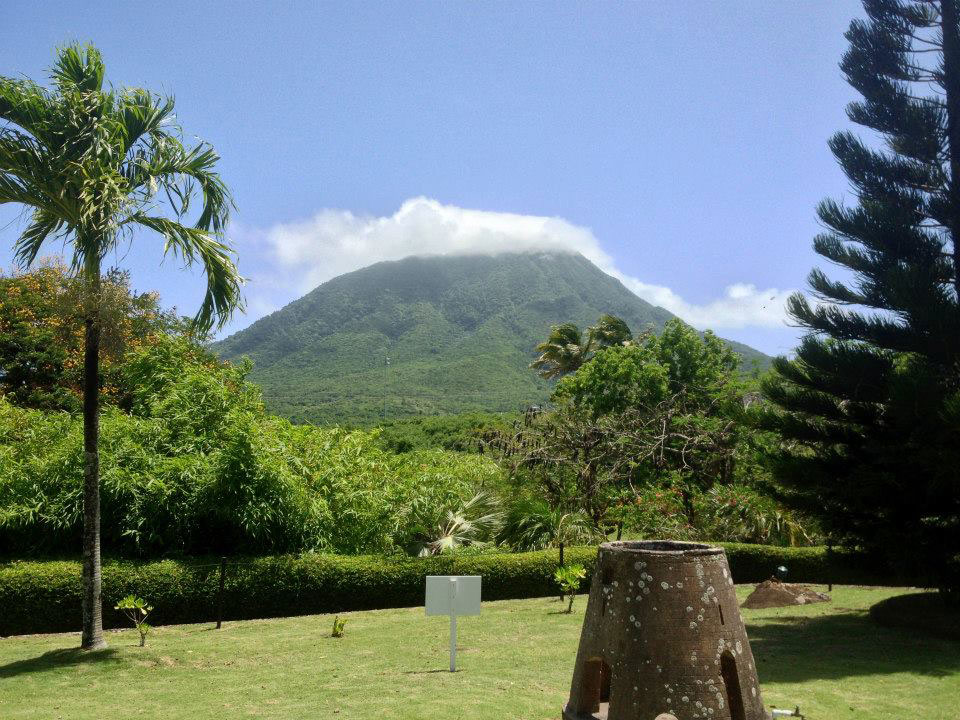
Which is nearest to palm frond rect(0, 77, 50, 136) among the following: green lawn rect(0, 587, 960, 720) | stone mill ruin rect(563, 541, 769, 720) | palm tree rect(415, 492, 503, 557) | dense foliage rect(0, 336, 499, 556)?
dense foliage rect(0, 336, 499, 556)

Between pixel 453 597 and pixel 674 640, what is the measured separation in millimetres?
3563

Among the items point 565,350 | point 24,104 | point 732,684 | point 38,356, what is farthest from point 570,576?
point 565,350

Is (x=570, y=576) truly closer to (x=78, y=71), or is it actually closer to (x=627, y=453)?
(x=627, y=453)

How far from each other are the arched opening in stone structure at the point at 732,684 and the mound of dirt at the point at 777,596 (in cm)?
706

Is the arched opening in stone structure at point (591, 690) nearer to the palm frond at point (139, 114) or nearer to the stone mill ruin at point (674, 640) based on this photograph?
the stone mill ruin at point (674, 640)

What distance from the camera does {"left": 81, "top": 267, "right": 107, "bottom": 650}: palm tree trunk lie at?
777 centimetres

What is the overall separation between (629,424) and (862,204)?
7.61 metres

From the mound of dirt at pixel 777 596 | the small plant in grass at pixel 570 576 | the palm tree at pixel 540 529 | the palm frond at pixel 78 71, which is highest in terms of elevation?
the palm frond at pixel 78 71

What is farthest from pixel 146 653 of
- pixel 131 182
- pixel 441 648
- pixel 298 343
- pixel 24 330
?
pixel 298 343

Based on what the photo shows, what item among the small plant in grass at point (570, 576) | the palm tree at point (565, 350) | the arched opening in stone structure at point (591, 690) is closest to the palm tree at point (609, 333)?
the palm tree at point (565, 350)

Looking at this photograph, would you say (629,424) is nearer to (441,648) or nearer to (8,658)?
(441,648)

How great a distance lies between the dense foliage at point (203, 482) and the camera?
33.8ft

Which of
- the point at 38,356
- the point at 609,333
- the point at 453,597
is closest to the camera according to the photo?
the point at 453,597

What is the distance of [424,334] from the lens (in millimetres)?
82562
